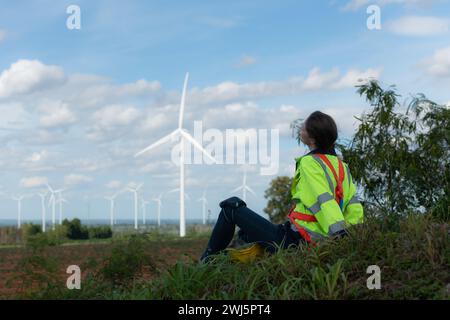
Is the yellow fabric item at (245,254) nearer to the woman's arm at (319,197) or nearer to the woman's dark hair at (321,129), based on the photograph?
the woman's arm at (319,197)

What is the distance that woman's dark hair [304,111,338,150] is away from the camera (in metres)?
5.95

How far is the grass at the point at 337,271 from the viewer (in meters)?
5.15

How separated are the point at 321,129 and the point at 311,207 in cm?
73

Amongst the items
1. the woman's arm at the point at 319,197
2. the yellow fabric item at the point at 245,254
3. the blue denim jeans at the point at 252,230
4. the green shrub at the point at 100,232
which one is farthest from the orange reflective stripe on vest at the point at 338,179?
the green shrub at the point at 100,232

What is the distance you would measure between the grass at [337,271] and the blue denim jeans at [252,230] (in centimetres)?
15

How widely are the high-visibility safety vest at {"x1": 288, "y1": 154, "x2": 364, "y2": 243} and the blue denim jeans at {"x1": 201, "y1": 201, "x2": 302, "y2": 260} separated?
12 centimetres

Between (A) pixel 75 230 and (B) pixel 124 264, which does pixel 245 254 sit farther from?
(A) pixel 75 230

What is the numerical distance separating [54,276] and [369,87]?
6.95 meters

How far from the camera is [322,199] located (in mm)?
5648

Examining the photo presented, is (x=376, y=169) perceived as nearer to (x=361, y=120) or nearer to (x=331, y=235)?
(x=361, y=120)

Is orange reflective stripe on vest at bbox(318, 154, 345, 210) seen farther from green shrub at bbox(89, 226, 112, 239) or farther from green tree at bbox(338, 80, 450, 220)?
green shrub at bbox(89, 226, 112, 239)

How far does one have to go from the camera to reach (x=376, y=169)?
1159 centimetres

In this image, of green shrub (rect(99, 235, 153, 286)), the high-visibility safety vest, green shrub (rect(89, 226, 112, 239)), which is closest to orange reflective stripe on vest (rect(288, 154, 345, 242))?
the high-visibility safety vest
